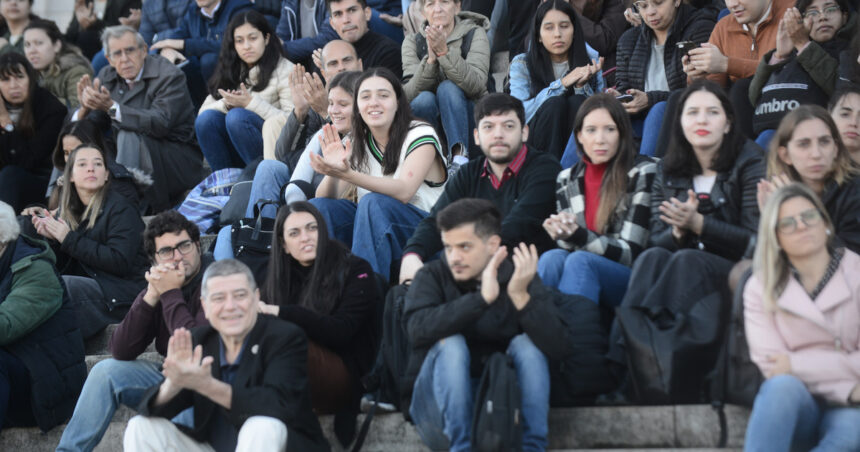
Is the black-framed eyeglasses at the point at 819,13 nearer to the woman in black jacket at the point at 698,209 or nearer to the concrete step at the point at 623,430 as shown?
the woman in black jacket at the point at 698,209

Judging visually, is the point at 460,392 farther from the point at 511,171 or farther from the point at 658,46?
the point at 658,46

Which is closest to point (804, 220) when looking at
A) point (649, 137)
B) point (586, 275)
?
point (586, 275)

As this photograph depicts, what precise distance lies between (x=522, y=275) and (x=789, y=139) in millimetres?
1317

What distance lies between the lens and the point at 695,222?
5.52 metres

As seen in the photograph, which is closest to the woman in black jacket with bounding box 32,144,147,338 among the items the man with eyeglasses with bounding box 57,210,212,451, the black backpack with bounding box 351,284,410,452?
the man with eyeglasses with bounding box 57,210,212,451

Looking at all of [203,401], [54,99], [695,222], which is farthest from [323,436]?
[54,99]

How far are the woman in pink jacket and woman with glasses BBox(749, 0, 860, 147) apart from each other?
174 cm

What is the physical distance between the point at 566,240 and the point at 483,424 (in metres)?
1.18

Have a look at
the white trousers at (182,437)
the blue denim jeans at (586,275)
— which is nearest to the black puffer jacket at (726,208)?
the blue denim jeans at (586,275)

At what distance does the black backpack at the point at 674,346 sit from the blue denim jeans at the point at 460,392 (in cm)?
38

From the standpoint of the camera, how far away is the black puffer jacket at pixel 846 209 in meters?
5.36

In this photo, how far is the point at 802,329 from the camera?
482cm

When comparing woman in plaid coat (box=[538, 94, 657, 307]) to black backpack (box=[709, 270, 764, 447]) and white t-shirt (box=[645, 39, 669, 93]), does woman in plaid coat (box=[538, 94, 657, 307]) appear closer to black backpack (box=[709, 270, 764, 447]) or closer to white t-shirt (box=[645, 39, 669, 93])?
black backpack (box=[709, 270, 764, 447])

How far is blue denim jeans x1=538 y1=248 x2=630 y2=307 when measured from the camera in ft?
18.2
